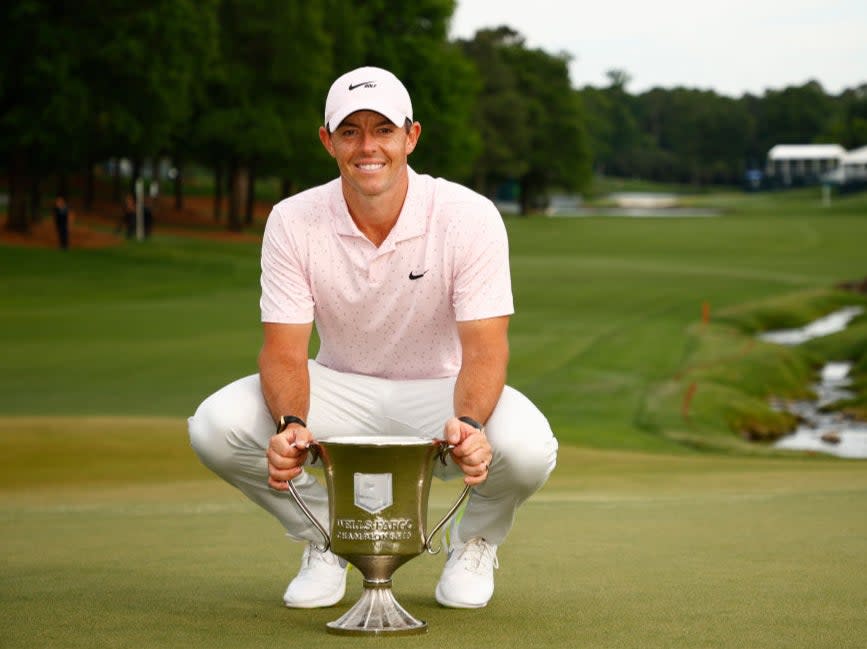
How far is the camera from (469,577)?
4871 mm

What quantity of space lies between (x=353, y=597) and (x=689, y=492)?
13.0 feet

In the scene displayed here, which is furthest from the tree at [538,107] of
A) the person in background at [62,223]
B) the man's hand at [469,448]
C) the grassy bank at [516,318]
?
the man's hand at [469,448]

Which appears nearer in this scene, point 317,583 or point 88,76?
point 317,583

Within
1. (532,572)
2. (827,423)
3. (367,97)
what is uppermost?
(367,97)

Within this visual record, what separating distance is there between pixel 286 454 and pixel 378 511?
34 cm

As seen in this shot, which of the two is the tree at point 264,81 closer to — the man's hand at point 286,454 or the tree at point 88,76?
the tree at point 88,76

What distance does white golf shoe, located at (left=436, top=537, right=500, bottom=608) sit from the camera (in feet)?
15.7

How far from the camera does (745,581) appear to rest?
5.01 metres

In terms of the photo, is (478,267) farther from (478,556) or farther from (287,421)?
(478,556)

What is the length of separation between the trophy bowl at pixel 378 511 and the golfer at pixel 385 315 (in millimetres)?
480

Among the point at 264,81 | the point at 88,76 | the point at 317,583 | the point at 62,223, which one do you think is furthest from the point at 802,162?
the point at 317,583

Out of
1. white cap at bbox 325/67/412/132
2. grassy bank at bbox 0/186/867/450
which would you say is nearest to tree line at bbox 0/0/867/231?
grassy bank at bbox 0/186/867/450

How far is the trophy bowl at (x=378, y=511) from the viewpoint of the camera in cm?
419

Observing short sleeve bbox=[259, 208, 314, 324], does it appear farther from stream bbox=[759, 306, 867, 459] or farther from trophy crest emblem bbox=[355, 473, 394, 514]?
stream bbox=[759, 306, 867, 459]
